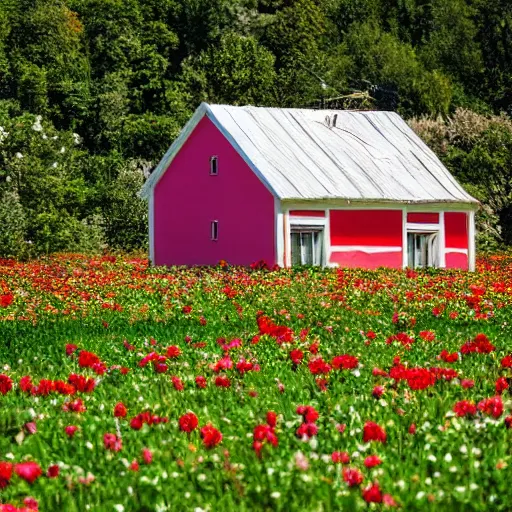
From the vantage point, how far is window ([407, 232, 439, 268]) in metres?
36.2

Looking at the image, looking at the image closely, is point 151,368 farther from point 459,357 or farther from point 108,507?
point 108,507

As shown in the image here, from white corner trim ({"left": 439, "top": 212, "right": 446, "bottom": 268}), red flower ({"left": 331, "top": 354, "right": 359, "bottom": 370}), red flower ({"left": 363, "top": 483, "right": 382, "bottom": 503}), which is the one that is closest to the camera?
red flower ({"left": 363, "top": 483, "right": 382, "bottom": 503})

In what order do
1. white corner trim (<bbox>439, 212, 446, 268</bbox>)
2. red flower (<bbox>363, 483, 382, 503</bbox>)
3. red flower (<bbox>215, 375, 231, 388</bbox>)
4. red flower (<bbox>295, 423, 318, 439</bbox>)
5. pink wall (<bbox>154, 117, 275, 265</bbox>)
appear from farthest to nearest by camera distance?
white corner trim (<bbox>439, 212, 446, 268</bbox>)
pink wall (<bbox>154, 117, 275, 265</bbox>)
red flower (<bbox>215, 375, 231, 388</bbox>)
red flower (<bbox>295, 423, 318, 439</bbox>)
red flower (<bbox>363, 483, 382, 503</bbox>)

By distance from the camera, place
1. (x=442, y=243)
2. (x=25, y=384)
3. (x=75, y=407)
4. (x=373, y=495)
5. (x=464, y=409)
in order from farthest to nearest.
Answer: (x=442, y=243)
(x=25, y=384)
(x=75, y=407)
(x=464, y=409)
(x=373, y=495)

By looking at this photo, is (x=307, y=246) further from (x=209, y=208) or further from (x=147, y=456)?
(x=147, y=456)

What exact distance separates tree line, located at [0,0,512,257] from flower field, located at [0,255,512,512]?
104ft

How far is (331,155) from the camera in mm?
35719

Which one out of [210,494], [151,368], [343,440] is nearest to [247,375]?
[151,368]

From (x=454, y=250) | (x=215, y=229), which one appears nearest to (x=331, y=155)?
(x=215, y=229)

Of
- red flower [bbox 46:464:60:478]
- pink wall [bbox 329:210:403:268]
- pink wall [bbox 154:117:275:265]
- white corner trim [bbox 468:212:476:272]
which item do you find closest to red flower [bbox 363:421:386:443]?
red flower [bbox 46:464:60:478]

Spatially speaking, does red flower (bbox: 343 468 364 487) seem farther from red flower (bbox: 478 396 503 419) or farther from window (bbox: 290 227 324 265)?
window (bbox: 290 227 324 265)

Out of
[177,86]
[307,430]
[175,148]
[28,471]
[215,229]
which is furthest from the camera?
[177,86]

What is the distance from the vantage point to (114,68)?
76.6 metres

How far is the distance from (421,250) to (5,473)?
1220 inches
